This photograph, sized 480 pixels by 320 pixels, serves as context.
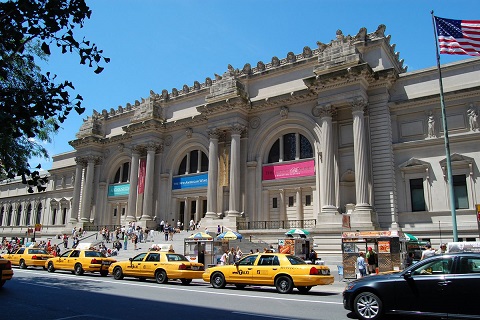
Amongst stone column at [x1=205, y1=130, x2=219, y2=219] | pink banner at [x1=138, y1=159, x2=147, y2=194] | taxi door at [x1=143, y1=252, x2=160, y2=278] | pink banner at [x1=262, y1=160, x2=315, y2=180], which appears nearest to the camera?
taxi door at [x1=143, y1=252, x2=160, y2=278]

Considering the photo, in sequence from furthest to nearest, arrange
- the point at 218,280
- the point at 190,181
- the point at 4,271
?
1. the point at 190,181
2. the point at 218,280
3. the point at 4,271

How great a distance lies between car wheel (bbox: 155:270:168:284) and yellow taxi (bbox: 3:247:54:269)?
36.8 feet

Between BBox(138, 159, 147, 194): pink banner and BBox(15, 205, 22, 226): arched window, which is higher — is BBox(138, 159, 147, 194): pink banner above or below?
above

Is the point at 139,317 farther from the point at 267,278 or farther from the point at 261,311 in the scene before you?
the point at 267,278

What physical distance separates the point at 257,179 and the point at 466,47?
19.9m

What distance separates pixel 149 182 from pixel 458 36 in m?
30.8

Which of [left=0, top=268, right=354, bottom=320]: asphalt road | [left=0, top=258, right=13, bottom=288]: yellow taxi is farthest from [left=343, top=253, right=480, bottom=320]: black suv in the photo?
[left=0, top=258, right=13, bottom=288]: yellow taxi

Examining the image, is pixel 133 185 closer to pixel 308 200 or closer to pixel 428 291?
pixel 308 200

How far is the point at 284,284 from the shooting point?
49.9 feet

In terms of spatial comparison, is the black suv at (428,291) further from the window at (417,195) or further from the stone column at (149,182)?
the stone column at (149,182)

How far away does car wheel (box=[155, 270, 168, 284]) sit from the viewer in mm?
18266

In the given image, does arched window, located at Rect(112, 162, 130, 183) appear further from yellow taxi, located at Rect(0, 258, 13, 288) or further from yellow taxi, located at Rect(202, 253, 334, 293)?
yellow taxi, located at Rect(202, 253, 334, 293)

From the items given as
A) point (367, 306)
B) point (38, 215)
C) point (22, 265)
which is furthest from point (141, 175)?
point (367, 306)

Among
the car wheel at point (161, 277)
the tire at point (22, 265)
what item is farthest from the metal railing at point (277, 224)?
the tire at point (22, 265)
